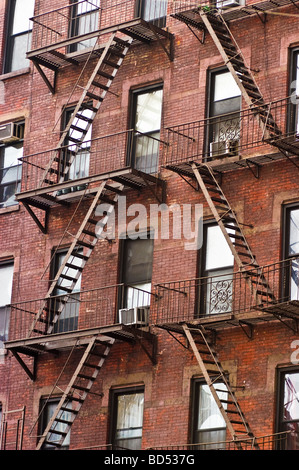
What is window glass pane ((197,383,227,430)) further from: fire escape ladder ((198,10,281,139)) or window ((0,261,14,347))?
window ((0,261,14,347))

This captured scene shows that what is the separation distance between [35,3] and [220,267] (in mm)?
9618

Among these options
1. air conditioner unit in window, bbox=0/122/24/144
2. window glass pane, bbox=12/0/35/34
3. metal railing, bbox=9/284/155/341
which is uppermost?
window glass pane, bbox=12/0/35/34

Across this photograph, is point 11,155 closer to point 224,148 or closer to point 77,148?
point 77,148

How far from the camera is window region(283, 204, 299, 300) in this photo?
2772 cm

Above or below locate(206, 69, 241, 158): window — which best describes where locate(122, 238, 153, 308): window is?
below

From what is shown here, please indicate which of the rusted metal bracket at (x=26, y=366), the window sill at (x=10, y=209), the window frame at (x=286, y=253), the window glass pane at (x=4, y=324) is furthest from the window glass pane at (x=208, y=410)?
the window sill at (x=10, y=209)

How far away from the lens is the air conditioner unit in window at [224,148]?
29.3 m

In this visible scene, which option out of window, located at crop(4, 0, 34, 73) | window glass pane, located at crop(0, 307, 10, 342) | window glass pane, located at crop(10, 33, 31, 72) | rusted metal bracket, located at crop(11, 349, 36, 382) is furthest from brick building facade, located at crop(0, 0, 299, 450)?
window, located at crop(4, 0, 34, 73)

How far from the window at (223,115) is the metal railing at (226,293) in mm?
2692

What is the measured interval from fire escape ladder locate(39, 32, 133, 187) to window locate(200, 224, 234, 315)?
410 centimetres

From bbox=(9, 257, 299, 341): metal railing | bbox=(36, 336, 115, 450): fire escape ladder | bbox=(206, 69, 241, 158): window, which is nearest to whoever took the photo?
bbox=(9, 257, 299, 341): metal railing

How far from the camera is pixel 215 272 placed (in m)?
29.4

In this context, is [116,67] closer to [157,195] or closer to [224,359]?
[157,195]
